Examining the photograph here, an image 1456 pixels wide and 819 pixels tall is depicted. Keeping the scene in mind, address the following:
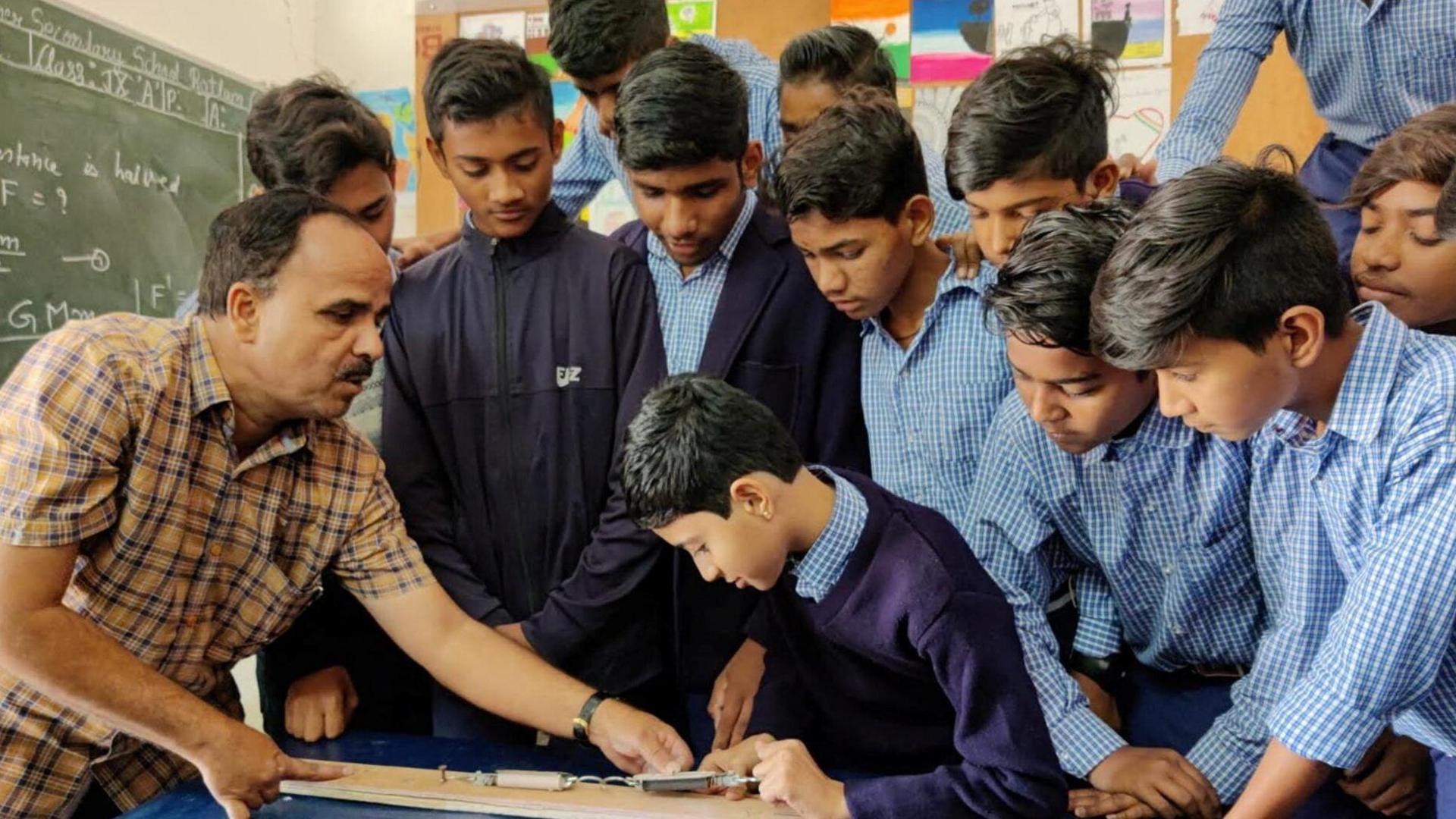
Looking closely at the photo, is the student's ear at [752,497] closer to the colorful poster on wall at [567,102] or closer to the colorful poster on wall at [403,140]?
the colorful poster on wall at [567,102]

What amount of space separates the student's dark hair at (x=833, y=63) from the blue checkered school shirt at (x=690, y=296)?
54 centimetres

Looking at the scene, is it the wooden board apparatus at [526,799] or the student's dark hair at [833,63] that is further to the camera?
the student's dark hair at [833,63]

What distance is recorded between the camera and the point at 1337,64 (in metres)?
2.16

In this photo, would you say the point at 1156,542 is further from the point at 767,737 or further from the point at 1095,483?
the point at 767,737

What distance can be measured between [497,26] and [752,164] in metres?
2.57

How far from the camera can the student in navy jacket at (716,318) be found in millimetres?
1876

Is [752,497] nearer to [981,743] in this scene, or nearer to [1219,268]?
[981,743]

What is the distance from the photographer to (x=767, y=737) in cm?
149

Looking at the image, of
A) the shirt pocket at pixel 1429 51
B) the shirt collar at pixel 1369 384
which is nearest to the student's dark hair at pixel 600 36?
the shirt pocket at pixel 1429 51

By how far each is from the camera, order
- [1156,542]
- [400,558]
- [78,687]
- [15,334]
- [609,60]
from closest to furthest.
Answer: [78,687] < [1156,542] < [400,558] < [609,60] < [15,334]

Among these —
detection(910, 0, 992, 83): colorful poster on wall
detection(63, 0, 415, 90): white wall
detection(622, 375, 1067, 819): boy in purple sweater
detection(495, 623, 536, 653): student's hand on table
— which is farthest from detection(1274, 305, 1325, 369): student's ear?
detection(63, 0, 415, 90): white wall

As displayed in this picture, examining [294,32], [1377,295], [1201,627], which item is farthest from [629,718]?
[294,32]

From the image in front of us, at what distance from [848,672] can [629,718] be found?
0.34 metres

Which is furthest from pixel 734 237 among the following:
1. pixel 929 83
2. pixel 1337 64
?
pixel 929 83
